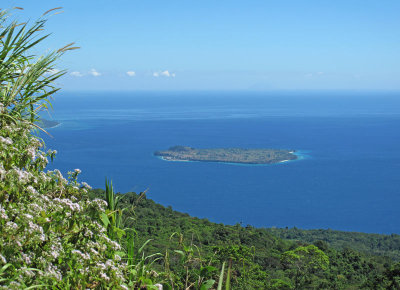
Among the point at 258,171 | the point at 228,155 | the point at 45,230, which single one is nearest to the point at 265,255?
the point at 45,230

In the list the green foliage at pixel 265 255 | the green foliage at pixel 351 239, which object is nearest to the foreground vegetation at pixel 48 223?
the green foliage at pixel 265 255

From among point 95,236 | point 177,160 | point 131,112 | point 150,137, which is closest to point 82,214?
point 95,236

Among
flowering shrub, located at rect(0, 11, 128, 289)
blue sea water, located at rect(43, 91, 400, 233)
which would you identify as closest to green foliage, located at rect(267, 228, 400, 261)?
blue sea water, located at rect(43, 91, 400, 233)

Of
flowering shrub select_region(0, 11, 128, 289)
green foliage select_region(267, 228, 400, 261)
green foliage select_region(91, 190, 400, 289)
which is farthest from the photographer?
green foliage select_region(267, 228, 400, 261)

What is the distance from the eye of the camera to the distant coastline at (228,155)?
201 feet

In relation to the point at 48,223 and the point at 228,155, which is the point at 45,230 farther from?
the point at 228,155

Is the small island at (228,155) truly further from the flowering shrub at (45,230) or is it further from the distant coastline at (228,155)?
the flowering shrub at (45,230)

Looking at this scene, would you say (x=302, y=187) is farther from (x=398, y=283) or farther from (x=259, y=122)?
(x=259, y=122)

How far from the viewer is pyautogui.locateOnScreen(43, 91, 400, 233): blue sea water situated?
139 feet

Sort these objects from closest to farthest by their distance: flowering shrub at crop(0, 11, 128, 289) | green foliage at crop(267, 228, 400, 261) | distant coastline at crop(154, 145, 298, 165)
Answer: flowering shrub at crop(0, 11, 128, 289), green foliage at crop(267, 228, 400, 261), distant coastline at crop(154, 145, 298, 165)

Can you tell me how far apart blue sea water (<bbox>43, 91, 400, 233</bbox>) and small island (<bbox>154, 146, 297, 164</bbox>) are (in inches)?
89.0

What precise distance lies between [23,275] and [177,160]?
59.5 metres

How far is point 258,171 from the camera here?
56.2 meters

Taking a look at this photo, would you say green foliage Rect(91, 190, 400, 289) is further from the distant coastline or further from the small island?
the small island
